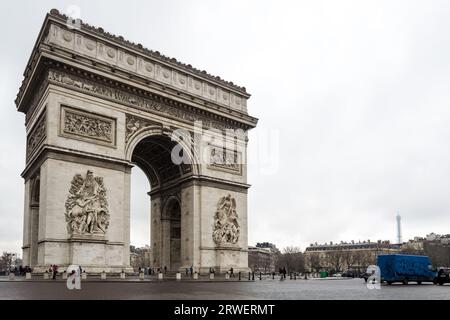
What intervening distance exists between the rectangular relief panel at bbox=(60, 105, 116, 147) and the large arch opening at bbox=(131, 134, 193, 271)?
248 inches

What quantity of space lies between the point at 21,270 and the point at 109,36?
15975mm

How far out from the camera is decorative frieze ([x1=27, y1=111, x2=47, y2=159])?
2975 centimetres

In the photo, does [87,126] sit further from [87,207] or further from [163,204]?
[163,204]

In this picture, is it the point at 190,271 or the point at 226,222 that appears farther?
the point at 226,222

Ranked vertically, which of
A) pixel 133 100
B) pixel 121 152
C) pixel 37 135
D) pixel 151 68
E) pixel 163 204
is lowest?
pixel 163 204

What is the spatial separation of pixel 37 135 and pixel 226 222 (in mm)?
14508

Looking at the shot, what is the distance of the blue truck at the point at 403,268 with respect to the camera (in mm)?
29969

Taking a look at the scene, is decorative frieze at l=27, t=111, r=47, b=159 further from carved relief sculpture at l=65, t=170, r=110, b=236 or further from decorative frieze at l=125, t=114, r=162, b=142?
decorative frieze at l=125, t=114, r=162, b=142

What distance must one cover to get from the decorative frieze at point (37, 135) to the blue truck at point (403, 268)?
71.7 ft

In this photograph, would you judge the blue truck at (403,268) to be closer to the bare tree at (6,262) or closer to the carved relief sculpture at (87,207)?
the carved relief sculpture at (87,207)

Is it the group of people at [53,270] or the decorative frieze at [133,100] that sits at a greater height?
the decorative frieze at [133,100]

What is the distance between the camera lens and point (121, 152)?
3131cm

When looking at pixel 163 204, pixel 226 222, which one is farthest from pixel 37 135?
pixel 226 222

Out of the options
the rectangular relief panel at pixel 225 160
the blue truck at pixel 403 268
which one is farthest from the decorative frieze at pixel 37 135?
the blue truck at pixel 403 268
